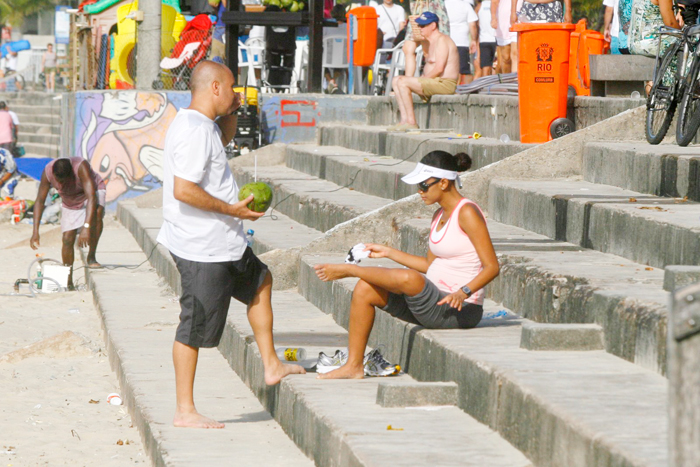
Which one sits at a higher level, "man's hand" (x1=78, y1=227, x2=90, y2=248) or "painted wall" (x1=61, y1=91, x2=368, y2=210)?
"painted wall" (x1=61, y1=91, x2=368, y2=210)

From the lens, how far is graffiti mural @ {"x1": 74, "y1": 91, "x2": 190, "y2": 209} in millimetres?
15484

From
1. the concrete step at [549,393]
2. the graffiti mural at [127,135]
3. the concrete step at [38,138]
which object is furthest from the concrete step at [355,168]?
the concrete step at [38,138]

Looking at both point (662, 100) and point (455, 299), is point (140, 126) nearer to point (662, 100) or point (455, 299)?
point (662, 100)

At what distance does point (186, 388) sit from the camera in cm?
499

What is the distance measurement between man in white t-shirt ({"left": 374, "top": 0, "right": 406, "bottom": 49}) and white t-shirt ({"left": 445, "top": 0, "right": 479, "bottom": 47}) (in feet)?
12.8

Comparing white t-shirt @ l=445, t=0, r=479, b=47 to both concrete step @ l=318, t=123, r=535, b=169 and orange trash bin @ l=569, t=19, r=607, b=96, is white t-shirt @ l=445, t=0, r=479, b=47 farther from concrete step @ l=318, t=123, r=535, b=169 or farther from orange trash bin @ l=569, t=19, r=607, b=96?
orange trash bin @ l=569, t=19, r=607, b=96

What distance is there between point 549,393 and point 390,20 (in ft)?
47.7

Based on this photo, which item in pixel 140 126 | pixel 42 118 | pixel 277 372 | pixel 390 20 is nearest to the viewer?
pixel 277 372

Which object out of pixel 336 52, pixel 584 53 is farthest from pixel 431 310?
pixel 336 52

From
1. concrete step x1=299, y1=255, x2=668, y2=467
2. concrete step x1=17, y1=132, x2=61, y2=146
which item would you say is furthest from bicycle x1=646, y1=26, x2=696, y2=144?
concrete step x1=17, y1=132, x2=61, y2=146

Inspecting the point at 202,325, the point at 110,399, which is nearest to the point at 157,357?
the point at 110,399

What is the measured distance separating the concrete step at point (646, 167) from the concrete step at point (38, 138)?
2343cm

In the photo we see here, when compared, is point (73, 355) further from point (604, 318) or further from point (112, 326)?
point (604, 318)

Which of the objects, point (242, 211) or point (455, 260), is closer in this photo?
point (242, 211)
